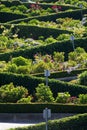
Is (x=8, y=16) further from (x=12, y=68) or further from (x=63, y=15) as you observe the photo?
(x=12, y=68)

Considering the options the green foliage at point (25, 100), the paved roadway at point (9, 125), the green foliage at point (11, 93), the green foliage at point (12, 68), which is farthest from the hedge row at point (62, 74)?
the paved roadway at point (9, 125)

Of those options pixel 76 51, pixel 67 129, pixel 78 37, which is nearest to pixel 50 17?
pixel 78 37

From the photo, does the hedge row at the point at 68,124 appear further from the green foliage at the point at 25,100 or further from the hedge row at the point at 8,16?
the hedge row at the point at 8,16

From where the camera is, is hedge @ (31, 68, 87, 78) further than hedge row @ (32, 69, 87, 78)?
No

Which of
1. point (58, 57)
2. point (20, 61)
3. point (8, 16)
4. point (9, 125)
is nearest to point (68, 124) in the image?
point (9, 125)

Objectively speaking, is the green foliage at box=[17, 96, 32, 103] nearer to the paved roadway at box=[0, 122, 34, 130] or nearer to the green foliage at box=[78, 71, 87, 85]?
the paved roadway at box=[0, 122, 34, 130]

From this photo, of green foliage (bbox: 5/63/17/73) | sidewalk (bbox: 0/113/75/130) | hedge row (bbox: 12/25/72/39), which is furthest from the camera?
hedge row (bbox: 12/25/72/39)

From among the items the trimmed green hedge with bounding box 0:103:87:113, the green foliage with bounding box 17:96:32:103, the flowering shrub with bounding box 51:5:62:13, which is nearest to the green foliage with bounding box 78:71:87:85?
the green foliage with bounding box 17:96:32:103
